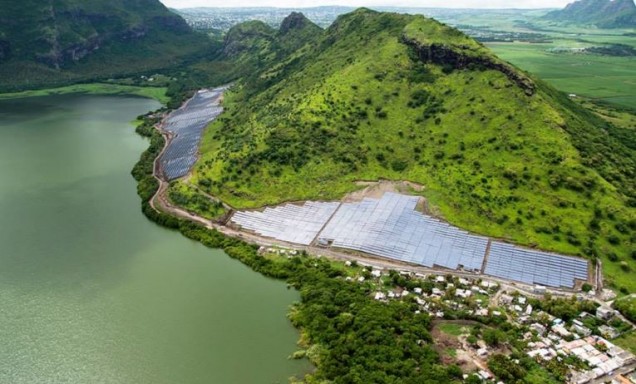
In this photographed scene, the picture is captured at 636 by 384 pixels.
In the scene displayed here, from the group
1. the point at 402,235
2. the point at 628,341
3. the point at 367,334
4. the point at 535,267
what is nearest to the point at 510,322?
the point at 628,341

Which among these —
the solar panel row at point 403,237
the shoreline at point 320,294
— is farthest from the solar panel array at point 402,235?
the shoreline at point 320,294

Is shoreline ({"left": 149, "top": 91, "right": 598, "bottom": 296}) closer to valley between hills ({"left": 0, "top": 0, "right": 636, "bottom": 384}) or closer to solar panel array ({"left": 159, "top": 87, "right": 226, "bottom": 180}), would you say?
valley between hills ({"left": 0, "top": 0, "right": 636, "bottom": 384})

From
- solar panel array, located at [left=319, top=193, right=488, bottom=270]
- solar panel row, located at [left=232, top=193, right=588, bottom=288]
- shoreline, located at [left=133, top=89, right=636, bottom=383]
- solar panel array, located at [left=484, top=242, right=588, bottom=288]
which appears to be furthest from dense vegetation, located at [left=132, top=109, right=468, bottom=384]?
solar panel array, located at [left=484, top=242, right=588, bottom=288]

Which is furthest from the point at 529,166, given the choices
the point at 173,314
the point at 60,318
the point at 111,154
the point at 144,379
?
the point at 111,154

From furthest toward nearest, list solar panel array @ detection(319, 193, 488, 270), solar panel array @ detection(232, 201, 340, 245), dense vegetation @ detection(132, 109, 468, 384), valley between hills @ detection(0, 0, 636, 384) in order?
1. solar panel array @ detection(232, 201, 340, 245)
2. solar panel array @ detection(319, 193, 488, 270)
3. valley between hills @ detection(0, 0, 636, 384)
4. dense vegetation @ detection(132, 109, 468, 384)

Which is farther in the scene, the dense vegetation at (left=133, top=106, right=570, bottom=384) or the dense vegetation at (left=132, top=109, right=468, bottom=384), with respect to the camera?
the dense vegetation at (left=132, top=109, right=468, bottom=384)

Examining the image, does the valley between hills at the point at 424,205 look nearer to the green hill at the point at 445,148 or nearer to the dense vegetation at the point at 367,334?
the dense vegetation at the point at 367,334

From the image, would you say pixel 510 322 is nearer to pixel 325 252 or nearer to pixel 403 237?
pixel 403 237

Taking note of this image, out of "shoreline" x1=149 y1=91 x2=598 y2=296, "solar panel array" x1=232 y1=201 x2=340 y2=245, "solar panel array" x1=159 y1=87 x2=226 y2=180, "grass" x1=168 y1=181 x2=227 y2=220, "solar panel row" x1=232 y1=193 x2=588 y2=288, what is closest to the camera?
"shoreline" x1=149 y1=91 x2=598 y2=296
